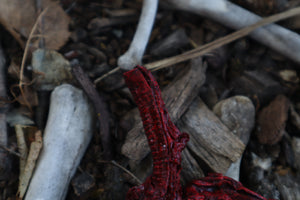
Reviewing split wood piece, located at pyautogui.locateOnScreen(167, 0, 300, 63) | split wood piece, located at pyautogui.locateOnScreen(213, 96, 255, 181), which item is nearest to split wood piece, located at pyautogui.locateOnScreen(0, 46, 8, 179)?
split wood piece, located at pyautogui.locateOnScreen(167, 0, 300, 63)

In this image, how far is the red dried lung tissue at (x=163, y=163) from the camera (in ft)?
5.62

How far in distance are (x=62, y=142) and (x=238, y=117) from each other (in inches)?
59.6

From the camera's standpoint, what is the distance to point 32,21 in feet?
7.77

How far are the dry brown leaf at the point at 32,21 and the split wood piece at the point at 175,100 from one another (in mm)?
1145

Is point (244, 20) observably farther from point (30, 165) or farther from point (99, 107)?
point (30, 165)

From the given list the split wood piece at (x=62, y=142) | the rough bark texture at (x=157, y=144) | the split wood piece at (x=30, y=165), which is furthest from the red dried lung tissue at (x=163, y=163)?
the split wood piece at (x=30, y=165)

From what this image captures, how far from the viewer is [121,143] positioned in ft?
7.17

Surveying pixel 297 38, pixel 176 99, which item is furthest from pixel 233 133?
pixel 297 38

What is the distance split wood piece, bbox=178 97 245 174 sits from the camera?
6.74 ft

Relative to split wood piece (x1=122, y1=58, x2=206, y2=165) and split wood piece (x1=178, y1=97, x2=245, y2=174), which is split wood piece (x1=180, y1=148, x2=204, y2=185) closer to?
split wood piece (x1=178, y1=97, x2=245, y2=174)

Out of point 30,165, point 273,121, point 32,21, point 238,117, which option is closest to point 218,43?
point 238,117

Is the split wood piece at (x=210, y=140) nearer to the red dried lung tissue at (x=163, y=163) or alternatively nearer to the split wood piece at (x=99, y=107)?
the red dried lung tissue at (x=163, y=163)

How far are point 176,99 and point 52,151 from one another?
43.5 inches

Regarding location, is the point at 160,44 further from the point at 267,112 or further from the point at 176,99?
the point at 267,112
